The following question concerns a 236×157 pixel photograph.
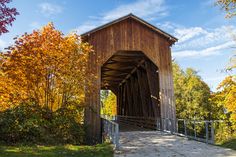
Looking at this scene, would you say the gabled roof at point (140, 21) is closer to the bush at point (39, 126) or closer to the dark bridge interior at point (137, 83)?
the dark bridge interior at point (137, 83)

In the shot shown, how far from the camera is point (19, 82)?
995 centimetres

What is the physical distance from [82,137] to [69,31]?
15.3 ft

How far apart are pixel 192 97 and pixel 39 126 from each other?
19.7 metres

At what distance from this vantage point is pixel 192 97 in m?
25.9

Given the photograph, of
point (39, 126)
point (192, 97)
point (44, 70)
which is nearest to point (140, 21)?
point (44, 70)

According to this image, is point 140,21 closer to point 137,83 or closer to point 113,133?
point 113,133

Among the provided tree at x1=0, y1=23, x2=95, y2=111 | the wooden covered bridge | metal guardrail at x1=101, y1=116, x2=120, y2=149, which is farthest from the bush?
metal guardrail at x1=101, y1=116, x2=120, y2=149

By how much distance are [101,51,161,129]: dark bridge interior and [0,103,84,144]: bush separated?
4.71 m

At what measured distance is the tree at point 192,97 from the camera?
25.3m

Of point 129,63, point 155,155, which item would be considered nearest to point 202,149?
point 155,155

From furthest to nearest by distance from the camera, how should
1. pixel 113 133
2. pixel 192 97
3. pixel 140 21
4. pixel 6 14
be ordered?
pixel 192 97
pixel 140 21
pixel 113 133
pixel 6 14

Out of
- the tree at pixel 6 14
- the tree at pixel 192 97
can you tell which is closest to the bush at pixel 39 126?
the tree at pixel 6 14

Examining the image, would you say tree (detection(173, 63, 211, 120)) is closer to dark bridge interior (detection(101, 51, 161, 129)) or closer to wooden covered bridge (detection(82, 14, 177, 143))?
dark bridge interior (detection(101, 51, 161, 129))

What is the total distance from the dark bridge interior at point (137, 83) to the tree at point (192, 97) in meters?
6.12
